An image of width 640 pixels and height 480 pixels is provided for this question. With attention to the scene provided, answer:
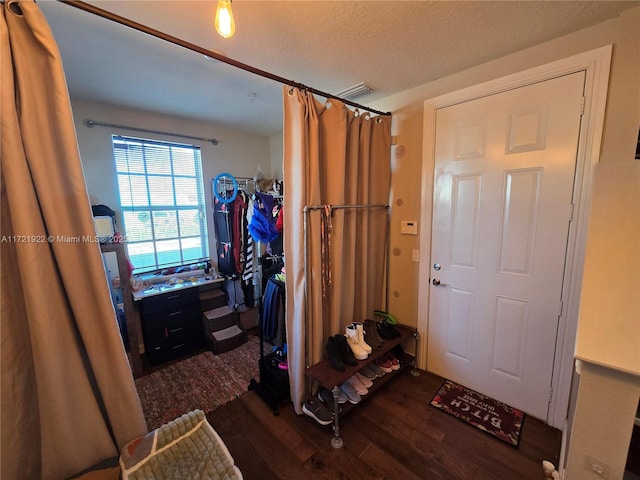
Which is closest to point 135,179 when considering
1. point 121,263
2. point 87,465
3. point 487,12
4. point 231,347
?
point 121,263

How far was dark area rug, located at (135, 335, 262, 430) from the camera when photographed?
6.52ft

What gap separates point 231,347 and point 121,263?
1.37 m

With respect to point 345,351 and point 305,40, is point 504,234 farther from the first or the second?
point 305,40

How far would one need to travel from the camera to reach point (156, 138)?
2.75 m

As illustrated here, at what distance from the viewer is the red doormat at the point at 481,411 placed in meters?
1.70

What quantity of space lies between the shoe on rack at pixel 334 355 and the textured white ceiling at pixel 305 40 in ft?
6.49

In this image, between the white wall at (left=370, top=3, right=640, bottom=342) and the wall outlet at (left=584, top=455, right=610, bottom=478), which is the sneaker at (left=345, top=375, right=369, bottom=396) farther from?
the wall outlet at (left=584, top=455, right=610, bottom=478)

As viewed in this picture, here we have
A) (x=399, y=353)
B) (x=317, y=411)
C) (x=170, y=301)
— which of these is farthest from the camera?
(x=170, y=301)

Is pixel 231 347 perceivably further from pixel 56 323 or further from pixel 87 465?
pixel 56 323

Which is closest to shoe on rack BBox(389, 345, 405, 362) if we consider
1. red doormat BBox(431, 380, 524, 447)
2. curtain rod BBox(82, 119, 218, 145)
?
red doormat BBox(431, 380, 524, 447)

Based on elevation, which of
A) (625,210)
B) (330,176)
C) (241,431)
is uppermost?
(330,176)

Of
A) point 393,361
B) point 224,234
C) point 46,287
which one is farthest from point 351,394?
point 224,234

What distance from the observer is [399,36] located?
147 centimetres

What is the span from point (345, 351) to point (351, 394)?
0.36 m
